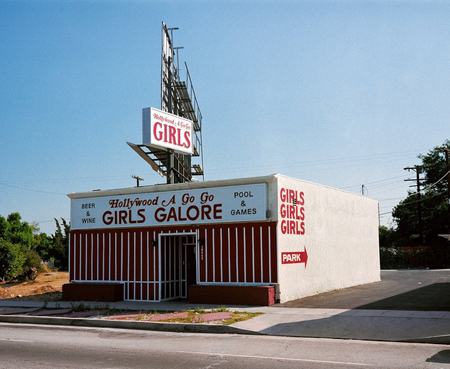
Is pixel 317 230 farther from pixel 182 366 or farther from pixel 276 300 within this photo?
pixel 182 366

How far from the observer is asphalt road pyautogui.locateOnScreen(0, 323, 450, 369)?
8.75 meters

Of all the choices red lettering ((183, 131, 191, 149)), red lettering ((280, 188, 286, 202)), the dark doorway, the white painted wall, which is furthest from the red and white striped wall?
red lettering ((183, 131, 191, 149))

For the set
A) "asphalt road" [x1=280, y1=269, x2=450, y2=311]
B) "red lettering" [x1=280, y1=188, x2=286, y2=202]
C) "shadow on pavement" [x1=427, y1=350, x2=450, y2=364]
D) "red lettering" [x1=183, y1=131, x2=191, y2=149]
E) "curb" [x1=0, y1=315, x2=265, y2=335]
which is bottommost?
"curb" [x1=0, y1=315, x2=265, y2=335]

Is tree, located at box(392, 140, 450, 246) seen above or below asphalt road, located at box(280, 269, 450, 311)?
above

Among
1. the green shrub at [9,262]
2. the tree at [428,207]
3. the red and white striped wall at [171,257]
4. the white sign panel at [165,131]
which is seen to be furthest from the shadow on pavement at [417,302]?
the tree at [428,207]

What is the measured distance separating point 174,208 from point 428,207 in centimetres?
4067

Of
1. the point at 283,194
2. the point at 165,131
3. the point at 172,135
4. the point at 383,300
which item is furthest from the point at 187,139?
the point at 383,300

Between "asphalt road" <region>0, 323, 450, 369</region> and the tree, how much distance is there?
139ft

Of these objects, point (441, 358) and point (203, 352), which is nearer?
point (441, 358)

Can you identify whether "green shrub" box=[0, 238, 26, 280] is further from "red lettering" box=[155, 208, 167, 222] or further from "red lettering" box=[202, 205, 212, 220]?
"red lettering" box=[202, 205, 212, 220]

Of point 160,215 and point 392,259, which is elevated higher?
point 160,215

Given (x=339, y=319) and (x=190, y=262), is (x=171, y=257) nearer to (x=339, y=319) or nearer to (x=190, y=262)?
(x=190, y=262)

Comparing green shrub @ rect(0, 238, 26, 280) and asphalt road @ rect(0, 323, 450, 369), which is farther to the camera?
green shrub @ rect(0, 238, 26, 280)

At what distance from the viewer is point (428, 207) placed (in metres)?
52.8
